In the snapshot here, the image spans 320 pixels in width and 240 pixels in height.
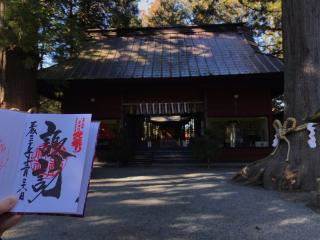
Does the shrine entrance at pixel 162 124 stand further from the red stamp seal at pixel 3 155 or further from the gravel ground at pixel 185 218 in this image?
the red stamp seal at pixel 3 155

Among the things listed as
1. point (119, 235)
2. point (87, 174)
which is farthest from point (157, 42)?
point (87, 174)

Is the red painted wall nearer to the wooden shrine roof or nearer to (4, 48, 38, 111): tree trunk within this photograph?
the wooden shrine roof

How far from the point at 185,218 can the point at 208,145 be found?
9787 mm

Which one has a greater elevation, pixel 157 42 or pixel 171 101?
pixel 157 42

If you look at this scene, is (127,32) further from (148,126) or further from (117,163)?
(117,163)

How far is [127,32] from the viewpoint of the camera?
21797mm

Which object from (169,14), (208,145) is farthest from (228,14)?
(208,145)

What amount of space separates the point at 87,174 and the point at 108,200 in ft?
19.4

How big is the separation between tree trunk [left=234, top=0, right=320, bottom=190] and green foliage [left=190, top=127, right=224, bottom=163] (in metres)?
5.81

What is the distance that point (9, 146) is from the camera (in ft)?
6.37

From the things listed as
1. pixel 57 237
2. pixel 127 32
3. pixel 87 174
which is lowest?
pixel 57 237

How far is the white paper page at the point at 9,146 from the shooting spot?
6.20ft

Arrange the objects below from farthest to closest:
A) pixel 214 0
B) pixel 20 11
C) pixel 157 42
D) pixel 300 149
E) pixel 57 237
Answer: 1. pixel 214 0
2. pixel 157 42
3. pixel 20 11
4. pixel 300 149
5. pixel 57 237

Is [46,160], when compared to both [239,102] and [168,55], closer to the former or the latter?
[239,102]
